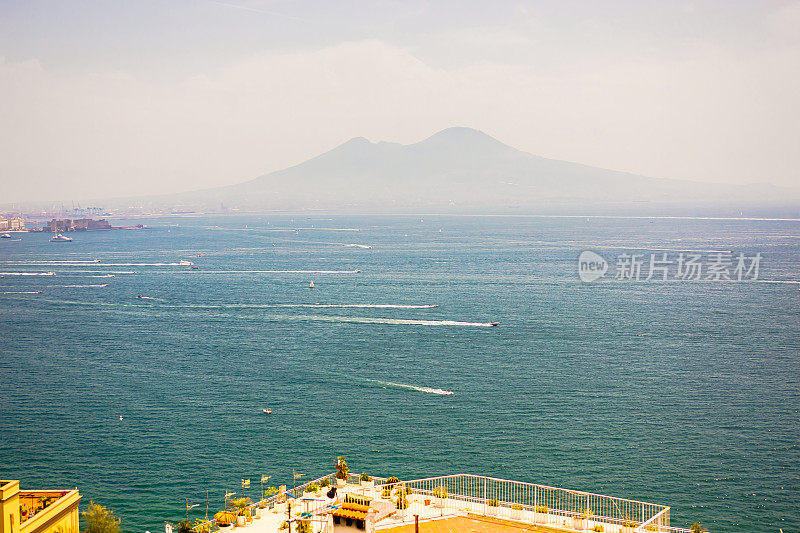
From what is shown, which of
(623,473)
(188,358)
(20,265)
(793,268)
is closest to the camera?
(623,473)

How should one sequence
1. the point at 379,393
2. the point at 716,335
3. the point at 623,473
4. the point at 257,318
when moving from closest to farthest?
the point at 623,473, the point at 379,393, the point at 716,335, the point at 257,318

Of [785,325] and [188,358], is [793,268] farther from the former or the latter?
[188,358]

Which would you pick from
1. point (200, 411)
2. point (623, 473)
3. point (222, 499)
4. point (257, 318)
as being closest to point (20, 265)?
point (257, 318)

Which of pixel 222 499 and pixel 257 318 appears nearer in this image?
pixel 222 499

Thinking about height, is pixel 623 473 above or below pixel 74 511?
below

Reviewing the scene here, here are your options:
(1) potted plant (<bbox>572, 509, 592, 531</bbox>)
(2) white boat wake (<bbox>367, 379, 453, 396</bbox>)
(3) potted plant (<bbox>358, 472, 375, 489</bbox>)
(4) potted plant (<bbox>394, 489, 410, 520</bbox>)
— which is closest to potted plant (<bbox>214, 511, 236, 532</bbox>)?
(3) potted plant (<bbox>358, 472, 375, 489</bbox>)

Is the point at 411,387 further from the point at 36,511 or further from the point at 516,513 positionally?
the point at 36,511

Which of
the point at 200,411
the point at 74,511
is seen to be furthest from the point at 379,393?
the point at 74,511
